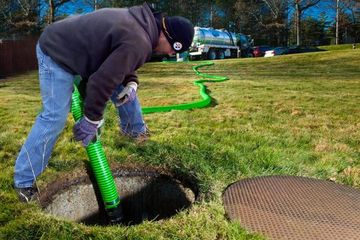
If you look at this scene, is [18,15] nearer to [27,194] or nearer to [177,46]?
[27,194]

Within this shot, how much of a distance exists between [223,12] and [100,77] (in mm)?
43271

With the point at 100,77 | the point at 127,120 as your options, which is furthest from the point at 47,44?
the point at 127,120

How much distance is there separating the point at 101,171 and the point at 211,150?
120 centimetres

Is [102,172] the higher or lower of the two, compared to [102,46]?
lower

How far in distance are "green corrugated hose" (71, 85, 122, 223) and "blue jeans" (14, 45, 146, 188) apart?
18 centimetres

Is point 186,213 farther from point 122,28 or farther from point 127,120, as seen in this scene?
point 127,120

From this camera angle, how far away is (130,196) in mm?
3289

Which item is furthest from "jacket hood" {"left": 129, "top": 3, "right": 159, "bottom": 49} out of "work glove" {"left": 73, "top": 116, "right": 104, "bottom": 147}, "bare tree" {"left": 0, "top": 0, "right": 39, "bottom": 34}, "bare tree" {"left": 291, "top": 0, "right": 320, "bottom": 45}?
"bare tree" {"left": 0, "top": 0, "right": 39, "bottom": 34}

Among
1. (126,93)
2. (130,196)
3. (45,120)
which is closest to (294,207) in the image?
(130,196)

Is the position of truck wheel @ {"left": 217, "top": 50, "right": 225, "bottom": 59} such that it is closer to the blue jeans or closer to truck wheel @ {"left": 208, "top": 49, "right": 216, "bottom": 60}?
truck wheel @ {"left": 208, "top": 49, "right": 216, "bottom": 60}

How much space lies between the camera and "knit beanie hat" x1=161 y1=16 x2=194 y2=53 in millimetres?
2422

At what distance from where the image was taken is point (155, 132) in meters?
4.49

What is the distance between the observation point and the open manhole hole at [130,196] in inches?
119

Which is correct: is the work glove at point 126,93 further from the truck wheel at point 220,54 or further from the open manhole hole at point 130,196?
the truck wheel at point 220,54
